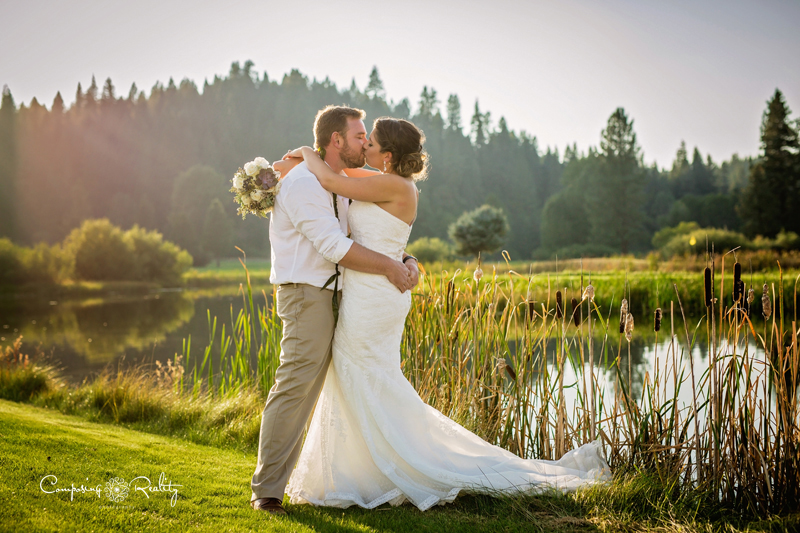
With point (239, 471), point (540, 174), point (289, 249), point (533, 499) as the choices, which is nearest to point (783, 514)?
point (533, 499)

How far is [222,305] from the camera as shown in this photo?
24.3 metres

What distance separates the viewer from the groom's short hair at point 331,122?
9.80ft

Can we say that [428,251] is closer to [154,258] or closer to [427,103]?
[154,258]

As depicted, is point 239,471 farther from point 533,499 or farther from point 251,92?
point 251,92

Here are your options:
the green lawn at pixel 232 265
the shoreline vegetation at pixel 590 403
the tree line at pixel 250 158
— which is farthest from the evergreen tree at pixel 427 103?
the shoreline vegetation at pixel 590 403

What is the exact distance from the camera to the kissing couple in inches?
109

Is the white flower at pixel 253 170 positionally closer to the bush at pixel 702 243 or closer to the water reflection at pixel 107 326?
the water reflection at pixel 107 326

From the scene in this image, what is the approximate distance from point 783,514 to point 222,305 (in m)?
23.9

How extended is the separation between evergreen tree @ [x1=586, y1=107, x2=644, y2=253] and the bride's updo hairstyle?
45.7 m

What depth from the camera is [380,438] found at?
9.32 ft

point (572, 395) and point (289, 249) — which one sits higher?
point (289, 249)

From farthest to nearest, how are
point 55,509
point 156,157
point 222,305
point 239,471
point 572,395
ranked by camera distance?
point 156,157
point 222,305
point 572,395
point 239,471
point 55,509

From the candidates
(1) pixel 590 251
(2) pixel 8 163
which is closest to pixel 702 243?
(1) pixel 590 251

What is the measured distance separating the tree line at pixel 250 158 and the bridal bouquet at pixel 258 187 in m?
42.8
